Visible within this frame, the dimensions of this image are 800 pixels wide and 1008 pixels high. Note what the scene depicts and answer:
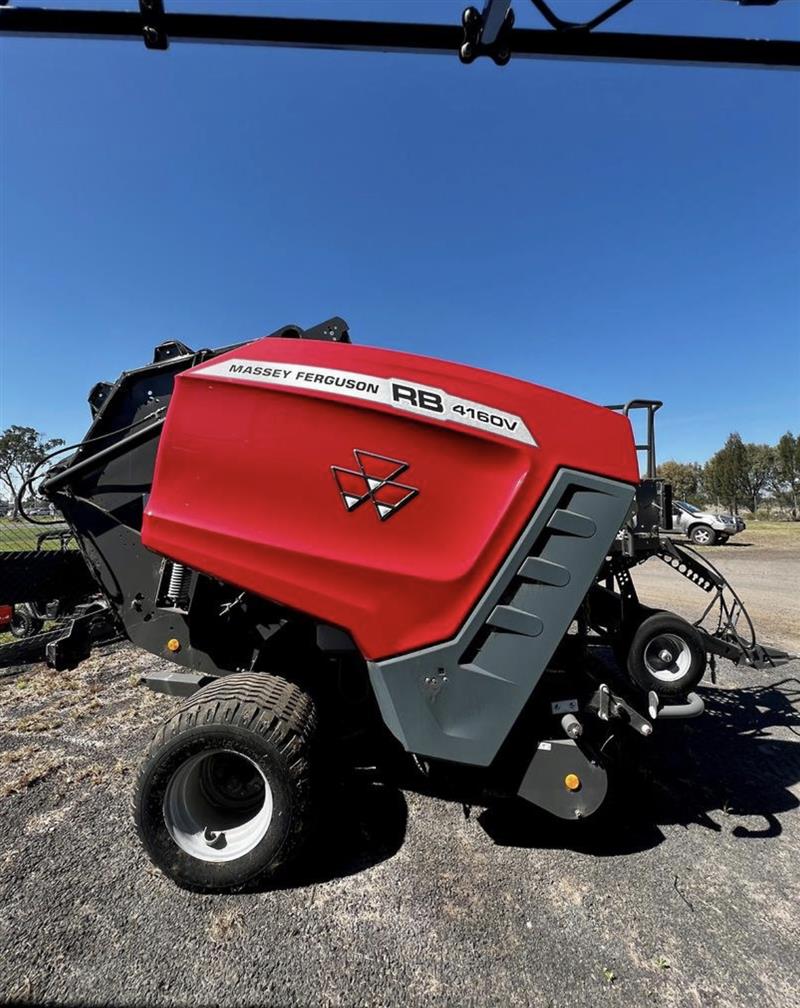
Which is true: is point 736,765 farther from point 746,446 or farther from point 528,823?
point 746,446

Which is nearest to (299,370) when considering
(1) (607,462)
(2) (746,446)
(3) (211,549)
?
(3) (211,549)

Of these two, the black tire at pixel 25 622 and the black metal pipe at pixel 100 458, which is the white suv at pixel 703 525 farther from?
the black metal pipe at pixel 100 458

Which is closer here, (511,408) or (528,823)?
(511,408)

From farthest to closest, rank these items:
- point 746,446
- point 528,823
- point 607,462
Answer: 1. point 746,446
2. point 528,823
3. point 607,462

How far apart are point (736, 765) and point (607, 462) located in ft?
8.55

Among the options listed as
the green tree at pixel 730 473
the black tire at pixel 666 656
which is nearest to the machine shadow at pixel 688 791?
the black tire at pixel 666 656

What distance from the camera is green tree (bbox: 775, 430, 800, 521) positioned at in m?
47.8

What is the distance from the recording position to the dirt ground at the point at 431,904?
5.94 feet

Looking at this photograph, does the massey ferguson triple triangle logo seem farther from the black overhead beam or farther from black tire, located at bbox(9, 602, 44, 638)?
black tire, located at bbox(9, 602, 44, 638)

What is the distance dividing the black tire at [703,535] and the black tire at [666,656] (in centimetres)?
1771

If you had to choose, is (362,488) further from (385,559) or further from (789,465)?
(789,465)

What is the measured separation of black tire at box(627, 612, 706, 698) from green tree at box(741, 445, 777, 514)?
2330 inches

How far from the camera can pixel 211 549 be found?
248cm

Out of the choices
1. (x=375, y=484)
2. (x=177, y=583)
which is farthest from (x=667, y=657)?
(x=177, y=583)
